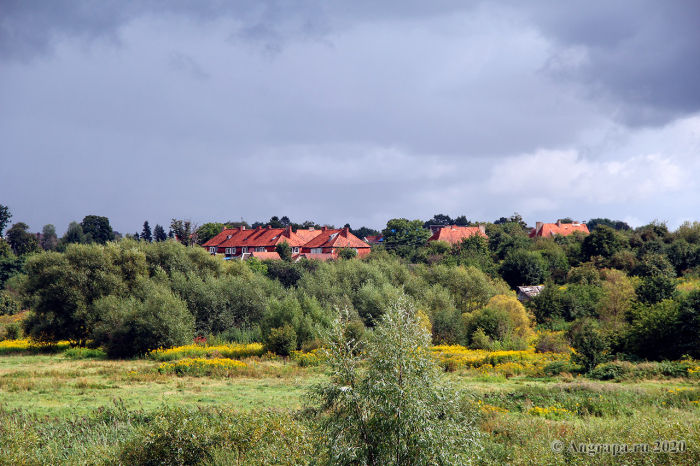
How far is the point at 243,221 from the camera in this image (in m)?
157

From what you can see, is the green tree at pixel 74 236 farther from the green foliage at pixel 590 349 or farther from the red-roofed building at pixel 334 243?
the green foliage at pixel 590 349

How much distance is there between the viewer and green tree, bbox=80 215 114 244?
393 ft

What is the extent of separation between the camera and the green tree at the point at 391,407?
8.53m

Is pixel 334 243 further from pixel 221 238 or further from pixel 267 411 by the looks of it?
pixel 267 411

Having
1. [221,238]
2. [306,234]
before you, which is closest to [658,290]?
[306,234]

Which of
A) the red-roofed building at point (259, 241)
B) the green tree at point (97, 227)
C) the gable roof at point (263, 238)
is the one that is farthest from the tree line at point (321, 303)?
the green tree at point (97, 227)

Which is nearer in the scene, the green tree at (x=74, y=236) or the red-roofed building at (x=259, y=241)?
the red-roofed building at (x=259, y=241)

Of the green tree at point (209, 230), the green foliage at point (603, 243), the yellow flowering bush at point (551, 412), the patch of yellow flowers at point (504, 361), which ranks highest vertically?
the green tree at point (209, 230)

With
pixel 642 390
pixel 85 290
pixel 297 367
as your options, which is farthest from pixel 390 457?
pixel 85 290

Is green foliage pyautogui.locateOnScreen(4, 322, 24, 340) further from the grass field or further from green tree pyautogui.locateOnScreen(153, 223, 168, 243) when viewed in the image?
green tree pyautogui.locateOnScreen(153, 223, 168, 243)

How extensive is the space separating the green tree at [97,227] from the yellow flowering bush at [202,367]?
106 metres

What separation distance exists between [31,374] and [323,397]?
22316 mm

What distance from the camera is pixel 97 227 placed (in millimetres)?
120625

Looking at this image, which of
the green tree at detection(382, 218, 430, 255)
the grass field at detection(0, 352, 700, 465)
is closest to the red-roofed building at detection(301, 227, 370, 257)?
the green tree at detection(382, 218, 430, 255)
